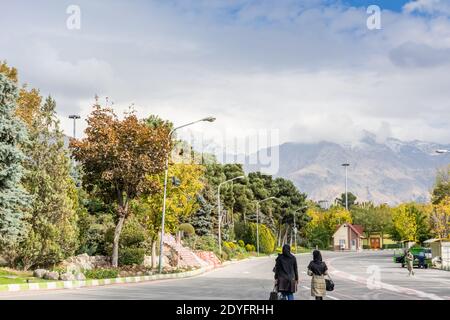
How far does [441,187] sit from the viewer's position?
90812 mm

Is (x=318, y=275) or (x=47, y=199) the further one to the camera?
(x=47, y=199)

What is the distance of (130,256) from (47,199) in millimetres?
9709

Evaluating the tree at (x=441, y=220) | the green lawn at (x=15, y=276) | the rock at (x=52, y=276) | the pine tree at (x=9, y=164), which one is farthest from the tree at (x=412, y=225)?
the pine tree at (x=9, y=164)

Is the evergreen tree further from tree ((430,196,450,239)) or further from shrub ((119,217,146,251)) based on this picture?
tree ((430,196,450,239))

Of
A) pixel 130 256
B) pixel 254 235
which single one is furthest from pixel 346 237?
pixel 130 256

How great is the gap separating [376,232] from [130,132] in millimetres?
127324

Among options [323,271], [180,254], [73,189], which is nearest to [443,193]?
[180,254]

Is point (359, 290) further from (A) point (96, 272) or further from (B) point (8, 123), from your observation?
(B) point (8, 123)

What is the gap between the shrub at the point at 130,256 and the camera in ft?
144

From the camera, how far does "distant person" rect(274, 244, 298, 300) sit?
14281mm

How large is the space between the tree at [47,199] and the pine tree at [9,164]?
5076 millimetres

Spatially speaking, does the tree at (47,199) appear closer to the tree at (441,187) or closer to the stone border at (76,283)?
the stone border at (76,283)

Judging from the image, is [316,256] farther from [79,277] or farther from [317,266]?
[79,277]
